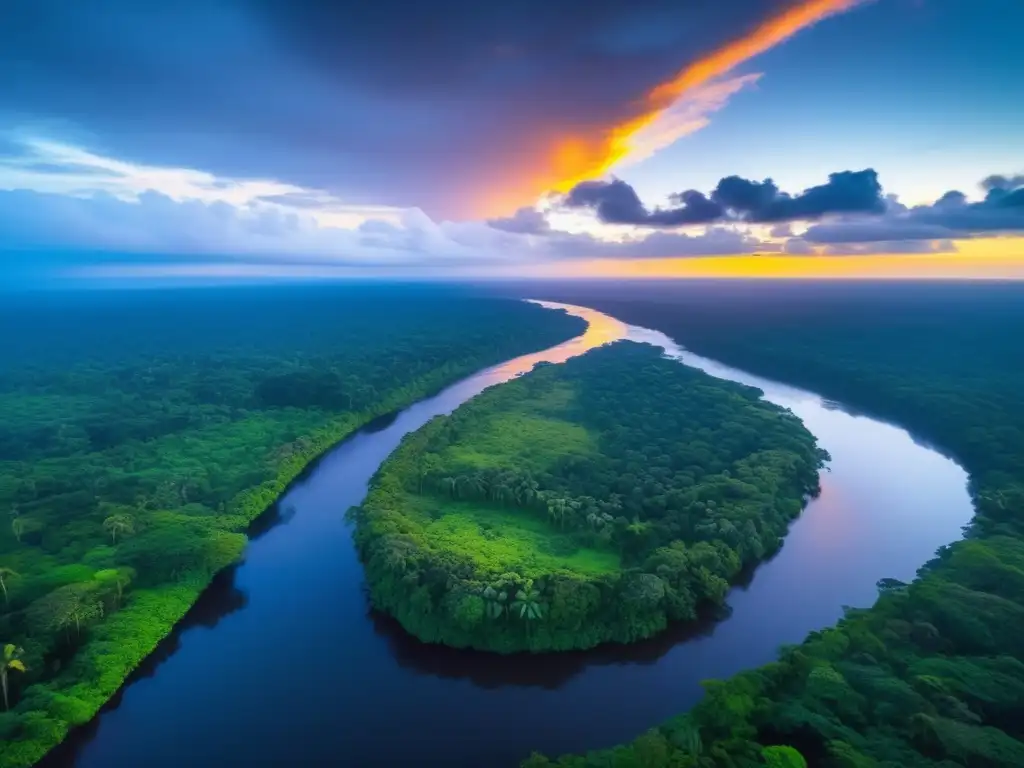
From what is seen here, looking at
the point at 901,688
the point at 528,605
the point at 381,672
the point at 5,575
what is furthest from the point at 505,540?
the point at 5,575

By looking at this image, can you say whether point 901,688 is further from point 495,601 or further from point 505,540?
point 505,540

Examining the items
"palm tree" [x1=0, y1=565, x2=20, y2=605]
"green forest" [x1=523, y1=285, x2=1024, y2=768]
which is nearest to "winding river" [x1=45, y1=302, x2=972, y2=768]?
"green forest" [x1=523, y1=285, x2=1024, y2=768]

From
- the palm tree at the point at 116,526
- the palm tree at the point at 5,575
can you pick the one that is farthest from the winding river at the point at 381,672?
the palm tree at the point at 5,575

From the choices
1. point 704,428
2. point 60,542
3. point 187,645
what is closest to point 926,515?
point 704,428

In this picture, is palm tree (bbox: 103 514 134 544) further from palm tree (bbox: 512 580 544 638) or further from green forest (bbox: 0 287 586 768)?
palm tree (bbox: 512 580 544 638)

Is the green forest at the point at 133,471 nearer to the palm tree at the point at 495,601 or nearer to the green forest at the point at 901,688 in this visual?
the palm tree at the point at 495,601

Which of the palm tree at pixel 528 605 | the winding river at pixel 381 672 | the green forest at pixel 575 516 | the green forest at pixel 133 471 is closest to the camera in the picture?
the winding river at pixel 381 672
